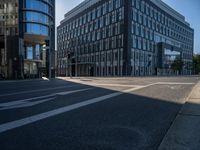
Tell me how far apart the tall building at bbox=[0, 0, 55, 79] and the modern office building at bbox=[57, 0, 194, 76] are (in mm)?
10133

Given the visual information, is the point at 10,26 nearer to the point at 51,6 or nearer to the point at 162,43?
the point at 51,6

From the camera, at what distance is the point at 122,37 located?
7075 cm

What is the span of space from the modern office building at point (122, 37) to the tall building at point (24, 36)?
10.1m

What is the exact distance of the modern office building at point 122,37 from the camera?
71188 mm

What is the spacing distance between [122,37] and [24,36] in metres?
32.5

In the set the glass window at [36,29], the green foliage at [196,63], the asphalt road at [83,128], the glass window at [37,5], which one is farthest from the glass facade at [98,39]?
A: the asphalt road at [83,128]

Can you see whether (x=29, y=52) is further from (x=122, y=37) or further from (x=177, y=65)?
(x=177, y=65)

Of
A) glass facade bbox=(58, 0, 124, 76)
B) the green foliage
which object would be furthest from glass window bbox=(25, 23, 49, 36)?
the green foliage

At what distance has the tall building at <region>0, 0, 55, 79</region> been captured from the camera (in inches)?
1619

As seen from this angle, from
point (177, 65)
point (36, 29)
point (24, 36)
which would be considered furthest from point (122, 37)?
point (177, 65)

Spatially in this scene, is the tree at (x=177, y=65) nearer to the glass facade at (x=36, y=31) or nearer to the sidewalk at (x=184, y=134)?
the glass facade at (x=36, y=31)

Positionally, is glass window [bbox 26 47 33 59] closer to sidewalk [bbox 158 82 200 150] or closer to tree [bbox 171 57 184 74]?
sidewalk [bbox 158 82 200 150]

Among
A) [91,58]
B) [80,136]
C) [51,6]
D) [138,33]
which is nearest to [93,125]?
[80,136]

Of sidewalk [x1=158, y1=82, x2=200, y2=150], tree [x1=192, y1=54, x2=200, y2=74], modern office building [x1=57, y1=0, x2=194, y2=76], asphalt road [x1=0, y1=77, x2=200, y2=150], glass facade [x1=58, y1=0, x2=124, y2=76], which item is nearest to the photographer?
sidewalk [x1=158, y1=82, x2=200, y2=150]
